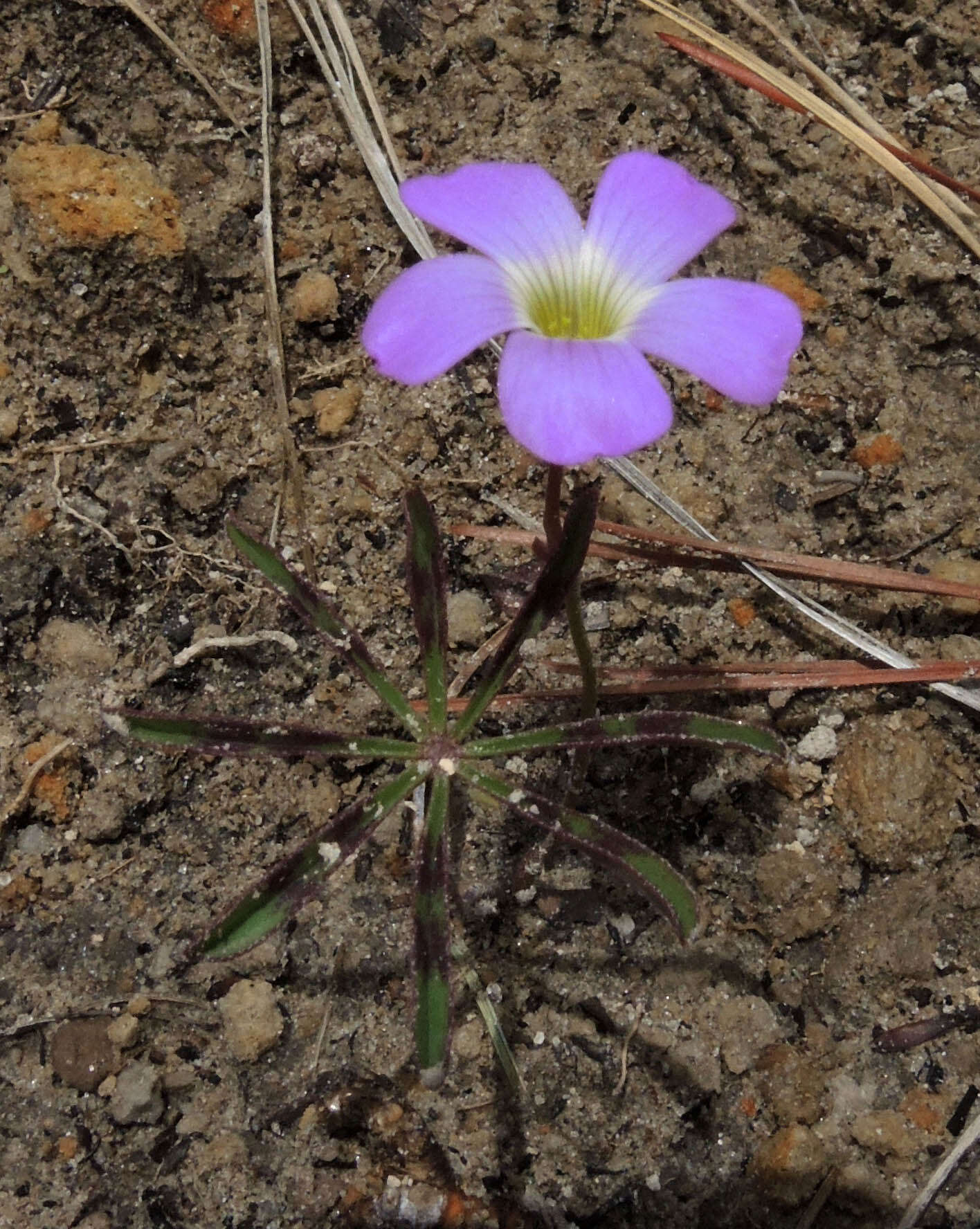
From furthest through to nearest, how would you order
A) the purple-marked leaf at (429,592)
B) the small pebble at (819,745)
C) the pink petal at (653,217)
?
the small pebble at (819,745) < the purple-marked leaf at (429,592) < the pink petal at (653,217)

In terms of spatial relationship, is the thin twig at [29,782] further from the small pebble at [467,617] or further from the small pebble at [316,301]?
the small pebble at [316,301]

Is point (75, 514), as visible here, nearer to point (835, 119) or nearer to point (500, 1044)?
point (500, 1044)

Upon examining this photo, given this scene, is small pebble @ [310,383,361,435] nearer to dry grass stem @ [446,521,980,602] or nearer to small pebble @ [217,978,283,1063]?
dry grass stem @ [446,521,980,602]

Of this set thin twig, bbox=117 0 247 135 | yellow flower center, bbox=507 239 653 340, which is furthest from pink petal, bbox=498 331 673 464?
thin twig, bbox=117 0 247 135

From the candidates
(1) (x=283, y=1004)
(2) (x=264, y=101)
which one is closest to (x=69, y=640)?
(1) (x=283, y=1004)

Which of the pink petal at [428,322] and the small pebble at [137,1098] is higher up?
the pink petal at [428,322]

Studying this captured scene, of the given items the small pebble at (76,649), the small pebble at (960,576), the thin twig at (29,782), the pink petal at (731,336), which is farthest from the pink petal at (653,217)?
the thin twig at (29,782)

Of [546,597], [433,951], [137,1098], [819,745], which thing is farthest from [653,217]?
[137,1098]
